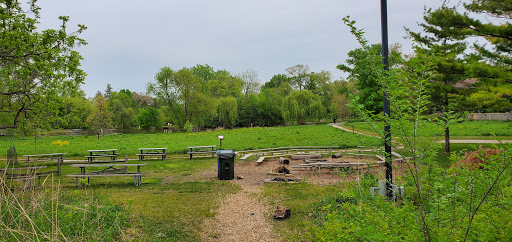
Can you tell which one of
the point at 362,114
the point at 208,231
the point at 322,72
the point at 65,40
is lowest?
the point at 208,231

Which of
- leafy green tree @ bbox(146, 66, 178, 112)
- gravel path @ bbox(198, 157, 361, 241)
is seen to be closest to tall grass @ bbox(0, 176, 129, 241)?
gravel path @ bbox(198, 157, 361, 241)

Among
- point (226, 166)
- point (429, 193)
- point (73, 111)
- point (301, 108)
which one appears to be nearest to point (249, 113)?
point (301, 108)

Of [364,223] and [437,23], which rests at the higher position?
[437,23]

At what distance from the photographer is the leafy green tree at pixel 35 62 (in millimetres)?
8117

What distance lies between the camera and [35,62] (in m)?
8.80

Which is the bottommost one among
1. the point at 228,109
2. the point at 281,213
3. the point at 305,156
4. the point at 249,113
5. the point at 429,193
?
the point at 281,213

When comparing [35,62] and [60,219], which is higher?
[35,62]

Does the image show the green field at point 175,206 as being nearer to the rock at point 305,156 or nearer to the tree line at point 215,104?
the rock at point 305,156

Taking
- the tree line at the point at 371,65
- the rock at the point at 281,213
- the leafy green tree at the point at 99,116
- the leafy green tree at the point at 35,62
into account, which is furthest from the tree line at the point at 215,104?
the rock at the point at 281,213

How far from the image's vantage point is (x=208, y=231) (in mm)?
4711

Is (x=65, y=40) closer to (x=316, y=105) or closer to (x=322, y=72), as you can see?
(x=316, y=105)

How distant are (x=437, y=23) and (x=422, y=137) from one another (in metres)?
12.4

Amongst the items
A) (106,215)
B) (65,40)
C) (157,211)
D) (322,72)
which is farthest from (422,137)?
(322,72)

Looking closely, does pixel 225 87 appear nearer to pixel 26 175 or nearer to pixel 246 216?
pixel 246 216
